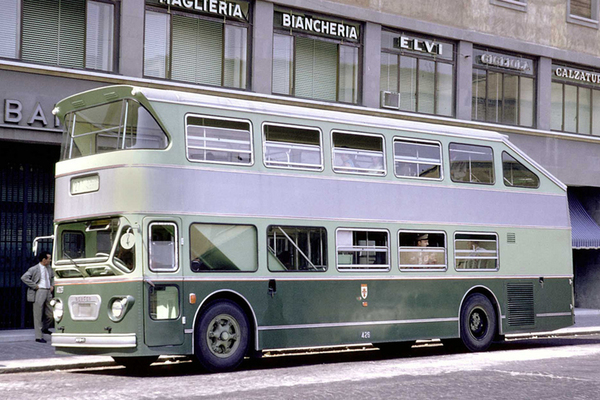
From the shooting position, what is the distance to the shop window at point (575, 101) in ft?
95.3

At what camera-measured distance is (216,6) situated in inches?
843

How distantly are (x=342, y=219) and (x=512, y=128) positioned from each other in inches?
538

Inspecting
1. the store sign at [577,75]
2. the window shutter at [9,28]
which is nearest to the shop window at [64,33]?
the window shutter at [9,28]

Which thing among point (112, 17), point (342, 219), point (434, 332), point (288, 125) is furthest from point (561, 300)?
point (112, 17)

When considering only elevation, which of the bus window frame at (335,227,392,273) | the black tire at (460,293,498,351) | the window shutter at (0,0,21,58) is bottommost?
the black tire at (460,293,498,351)

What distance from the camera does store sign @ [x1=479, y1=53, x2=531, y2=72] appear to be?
27.2 meters

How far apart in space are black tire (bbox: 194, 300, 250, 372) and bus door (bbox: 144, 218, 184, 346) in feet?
1.37

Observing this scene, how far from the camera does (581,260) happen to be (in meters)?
30.6

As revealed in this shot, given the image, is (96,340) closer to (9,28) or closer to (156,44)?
(9,28)

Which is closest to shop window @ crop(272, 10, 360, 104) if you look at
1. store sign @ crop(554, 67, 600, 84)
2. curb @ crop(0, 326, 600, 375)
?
store sign @ crop(554, 67, 600, 84)

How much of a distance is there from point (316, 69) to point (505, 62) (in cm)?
720

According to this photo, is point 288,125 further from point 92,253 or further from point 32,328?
point 32,328

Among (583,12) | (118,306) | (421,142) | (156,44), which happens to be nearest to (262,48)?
(156,44)

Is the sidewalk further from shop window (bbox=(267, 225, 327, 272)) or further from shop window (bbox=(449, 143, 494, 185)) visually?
shop window (bbox=(449, 143, 494, 185))
